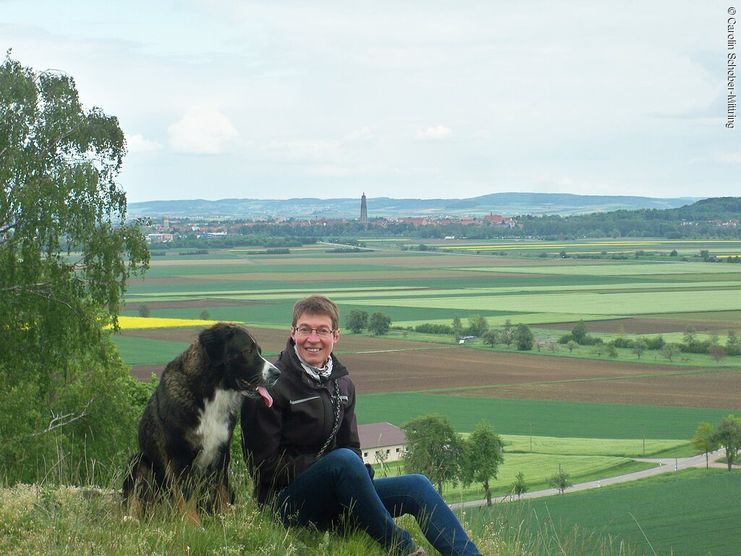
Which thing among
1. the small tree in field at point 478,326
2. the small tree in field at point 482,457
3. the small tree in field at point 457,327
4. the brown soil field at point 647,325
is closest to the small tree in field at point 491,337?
the small tree in field at point 478,326

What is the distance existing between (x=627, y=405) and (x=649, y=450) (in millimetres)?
6399

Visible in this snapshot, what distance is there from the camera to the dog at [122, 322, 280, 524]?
570 cm

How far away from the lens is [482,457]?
32844 millimetres

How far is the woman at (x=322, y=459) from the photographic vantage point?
18.5 feet

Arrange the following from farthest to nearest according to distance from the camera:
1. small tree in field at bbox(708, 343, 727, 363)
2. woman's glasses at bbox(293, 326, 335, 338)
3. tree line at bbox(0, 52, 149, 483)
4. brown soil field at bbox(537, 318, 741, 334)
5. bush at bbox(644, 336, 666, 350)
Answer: brown soil field at bbox(537, 318, 741, 334)
bush at bbox(644, 336, 666, 350)
small tree in field at bbox(708, 343, 727, 363)
tree line at bbox(0, 52, 149, 483)
woman's glasses at bbox(293, 326, 335, 338)

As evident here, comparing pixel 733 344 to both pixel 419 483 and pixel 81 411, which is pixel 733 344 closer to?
pixel 81 411

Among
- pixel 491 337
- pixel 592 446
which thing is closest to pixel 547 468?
pixel 592 446

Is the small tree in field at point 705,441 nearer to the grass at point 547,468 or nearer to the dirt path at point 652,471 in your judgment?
the dirt path at point 652,471

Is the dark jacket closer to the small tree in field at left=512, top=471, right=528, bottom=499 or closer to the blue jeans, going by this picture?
the blue jeans

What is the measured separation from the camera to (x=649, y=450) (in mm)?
38406

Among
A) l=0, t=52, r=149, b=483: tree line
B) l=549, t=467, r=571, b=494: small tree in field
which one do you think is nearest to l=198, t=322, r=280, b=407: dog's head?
l=0, t=52, r=149, b=483: tree line

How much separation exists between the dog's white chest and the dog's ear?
177 millimetres

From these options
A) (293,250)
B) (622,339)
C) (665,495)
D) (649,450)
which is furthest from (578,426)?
(293,250)

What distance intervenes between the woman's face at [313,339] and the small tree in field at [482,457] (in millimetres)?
23402
